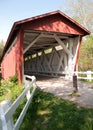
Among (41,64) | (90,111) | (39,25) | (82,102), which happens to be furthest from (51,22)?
(41,64)

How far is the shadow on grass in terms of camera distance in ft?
16.5

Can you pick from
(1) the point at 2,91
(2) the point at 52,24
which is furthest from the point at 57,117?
(2) the point at 52,24

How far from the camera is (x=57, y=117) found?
5.73 m

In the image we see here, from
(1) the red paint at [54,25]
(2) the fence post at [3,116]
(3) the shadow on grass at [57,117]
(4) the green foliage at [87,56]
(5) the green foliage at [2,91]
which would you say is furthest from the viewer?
(4) the green foliage at [87,56]

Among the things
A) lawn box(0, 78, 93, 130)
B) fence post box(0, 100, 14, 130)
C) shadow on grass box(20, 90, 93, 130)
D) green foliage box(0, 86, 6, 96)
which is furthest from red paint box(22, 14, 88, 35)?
fence post box(0, 100, 14, 130)

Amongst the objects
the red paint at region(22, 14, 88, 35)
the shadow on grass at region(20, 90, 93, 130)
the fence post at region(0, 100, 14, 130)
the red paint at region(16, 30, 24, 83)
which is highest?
the red paint at region(22, 14, 88, 35)

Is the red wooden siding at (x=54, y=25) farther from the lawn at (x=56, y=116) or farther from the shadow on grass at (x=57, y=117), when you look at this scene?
the shadow on grass at (x=57, y=117)

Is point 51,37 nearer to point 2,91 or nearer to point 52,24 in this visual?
point 52,24

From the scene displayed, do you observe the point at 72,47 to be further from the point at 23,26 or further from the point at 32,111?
the point at 32,111

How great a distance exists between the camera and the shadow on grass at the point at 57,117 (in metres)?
5.04

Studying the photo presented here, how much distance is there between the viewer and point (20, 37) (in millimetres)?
12281

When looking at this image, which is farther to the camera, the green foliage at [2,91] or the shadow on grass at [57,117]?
the green foliage at [2,91]

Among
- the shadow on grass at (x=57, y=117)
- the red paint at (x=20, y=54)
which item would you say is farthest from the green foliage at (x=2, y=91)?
the shadow on grass at (x=57, y=117)

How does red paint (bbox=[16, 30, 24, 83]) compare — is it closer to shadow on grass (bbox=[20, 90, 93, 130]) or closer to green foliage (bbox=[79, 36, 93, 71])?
shadow on grass (bbox=[20, 90, 93, 130])
